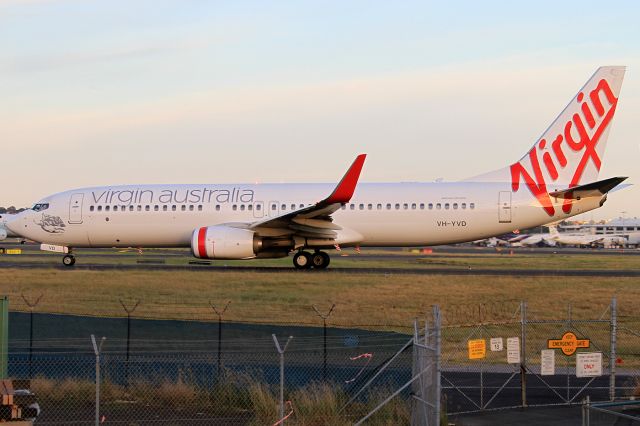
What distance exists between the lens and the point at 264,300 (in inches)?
1066

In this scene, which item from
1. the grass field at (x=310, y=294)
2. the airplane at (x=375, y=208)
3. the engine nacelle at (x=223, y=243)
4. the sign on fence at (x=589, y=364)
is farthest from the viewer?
the airplane at (x=375, y=208)

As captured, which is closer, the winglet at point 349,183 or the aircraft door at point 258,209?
the winglet at point 349,183

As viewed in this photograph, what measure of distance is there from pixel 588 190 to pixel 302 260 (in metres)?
10.4

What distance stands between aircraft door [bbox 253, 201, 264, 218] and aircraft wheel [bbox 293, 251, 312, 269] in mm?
2064

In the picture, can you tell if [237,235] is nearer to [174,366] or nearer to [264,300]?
[264,300]

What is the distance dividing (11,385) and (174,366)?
620 centimetres

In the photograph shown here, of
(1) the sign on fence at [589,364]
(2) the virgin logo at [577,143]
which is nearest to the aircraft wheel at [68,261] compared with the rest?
(2) the virgin logo at [577,143]

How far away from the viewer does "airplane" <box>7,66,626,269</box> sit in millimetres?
33719

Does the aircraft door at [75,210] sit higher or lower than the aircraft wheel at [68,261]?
higher

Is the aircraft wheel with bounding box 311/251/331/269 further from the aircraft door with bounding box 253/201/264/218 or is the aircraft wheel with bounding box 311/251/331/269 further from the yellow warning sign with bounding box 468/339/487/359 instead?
the yellow warning sign with bounding box 468/339/487/359

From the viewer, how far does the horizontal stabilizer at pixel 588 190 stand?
31.6 m

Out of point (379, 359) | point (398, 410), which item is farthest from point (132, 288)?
point (398, 410)

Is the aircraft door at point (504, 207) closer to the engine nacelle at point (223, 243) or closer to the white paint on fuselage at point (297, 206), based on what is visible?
the white paint on fuselage at point (297, 206)

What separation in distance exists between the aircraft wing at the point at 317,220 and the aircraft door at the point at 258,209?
1.53 metres
